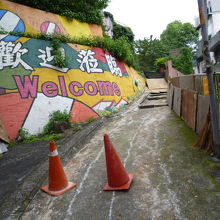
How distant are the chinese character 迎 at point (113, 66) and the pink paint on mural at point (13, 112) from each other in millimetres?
5451

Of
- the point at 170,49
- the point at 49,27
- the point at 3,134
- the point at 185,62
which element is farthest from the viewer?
the point at 170,49

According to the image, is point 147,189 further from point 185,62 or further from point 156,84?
point 185,62

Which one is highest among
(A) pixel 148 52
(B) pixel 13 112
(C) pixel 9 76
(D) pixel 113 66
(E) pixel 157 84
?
(A) pixel 148 52

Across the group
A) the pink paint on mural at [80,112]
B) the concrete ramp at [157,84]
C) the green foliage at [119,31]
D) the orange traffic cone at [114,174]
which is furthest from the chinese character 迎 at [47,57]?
the green foliage at [119,31]

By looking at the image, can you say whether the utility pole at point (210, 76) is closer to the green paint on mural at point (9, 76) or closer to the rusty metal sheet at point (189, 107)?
the rusty metal sheet at point (189, 107)

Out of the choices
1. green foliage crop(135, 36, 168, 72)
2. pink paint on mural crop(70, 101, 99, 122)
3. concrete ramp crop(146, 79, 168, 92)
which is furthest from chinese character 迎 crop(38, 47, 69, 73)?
green foliage crop(135, 36, 168, 72)

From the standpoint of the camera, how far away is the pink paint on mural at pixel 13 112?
650cm

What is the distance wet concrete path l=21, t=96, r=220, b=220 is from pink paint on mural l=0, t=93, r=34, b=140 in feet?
9.96

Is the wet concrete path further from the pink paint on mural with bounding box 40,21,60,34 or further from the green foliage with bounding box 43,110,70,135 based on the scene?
the pink paint on mural with bounding box 40,21,60,34

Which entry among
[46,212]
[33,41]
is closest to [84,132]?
[46,212]

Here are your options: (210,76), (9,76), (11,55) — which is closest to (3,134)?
(9,76)

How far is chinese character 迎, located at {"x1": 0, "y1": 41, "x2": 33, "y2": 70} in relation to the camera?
683 cm

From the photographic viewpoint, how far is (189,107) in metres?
5.79

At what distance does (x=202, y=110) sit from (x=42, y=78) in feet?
18.5
